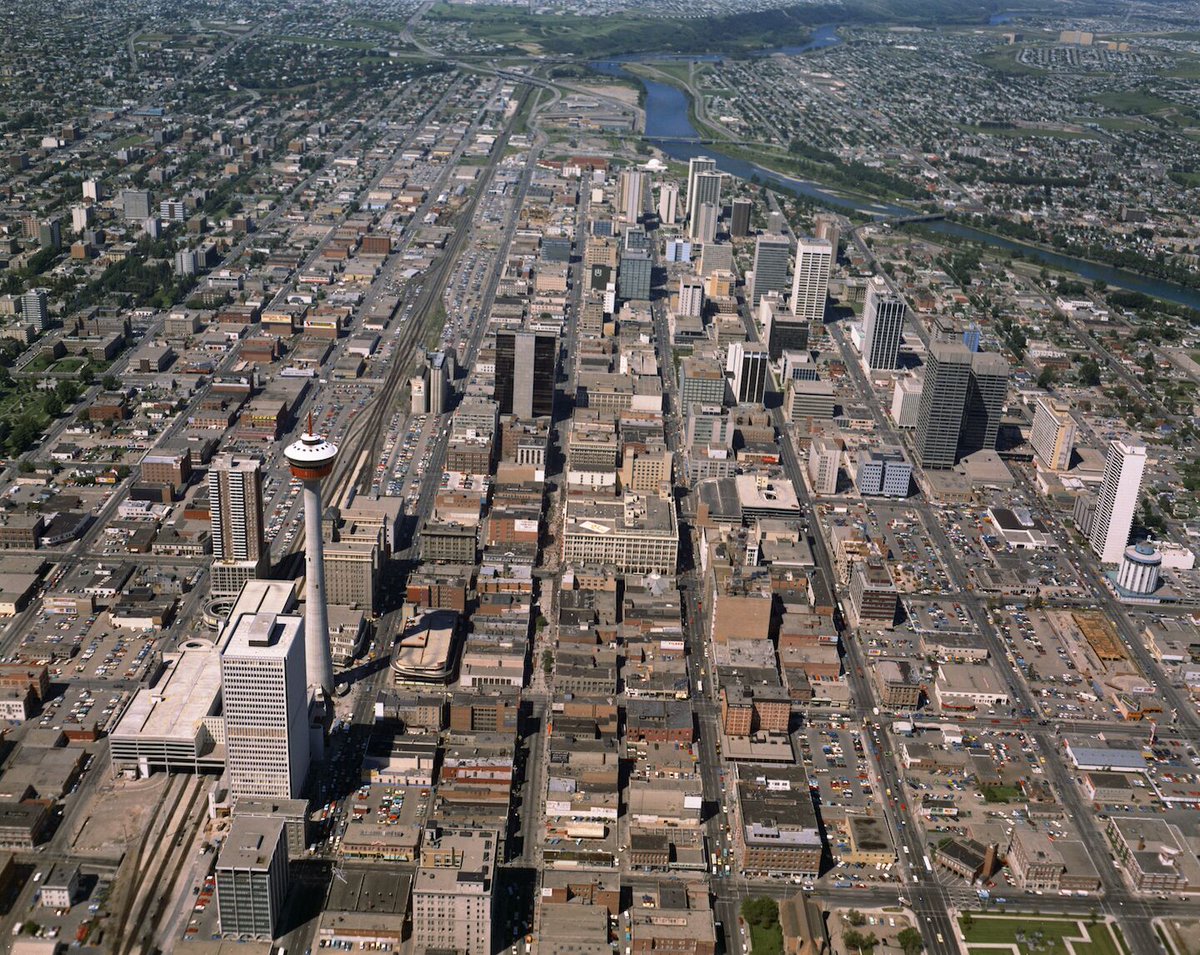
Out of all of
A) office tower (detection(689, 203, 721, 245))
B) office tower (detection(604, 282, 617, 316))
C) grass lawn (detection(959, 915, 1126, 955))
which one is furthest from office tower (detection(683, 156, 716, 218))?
grass lawn (detection(959, 915, 1126, 955))

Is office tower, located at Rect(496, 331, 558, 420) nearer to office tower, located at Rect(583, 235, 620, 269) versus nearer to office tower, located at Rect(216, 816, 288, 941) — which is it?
office tower, located at Rect(583, 235, 620, 269)

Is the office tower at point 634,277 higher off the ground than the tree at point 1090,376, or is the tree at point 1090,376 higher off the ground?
the office tower at point 634,277

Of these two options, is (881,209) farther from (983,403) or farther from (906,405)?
(983,403)

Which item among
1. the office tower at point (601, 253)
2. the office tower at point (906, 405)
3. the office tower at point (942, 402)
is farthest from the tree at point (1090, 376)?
the office tower at point (601, 253)

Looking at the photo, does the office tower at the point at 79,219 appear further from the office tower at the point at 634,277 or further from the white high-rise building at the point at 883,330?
the white high-rise building at the point at 883,330

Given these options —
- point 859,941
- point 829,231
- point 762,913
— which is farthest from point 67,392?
point 829,231

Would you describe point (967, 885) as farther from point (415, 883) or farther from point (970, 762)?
point (415, 883)
